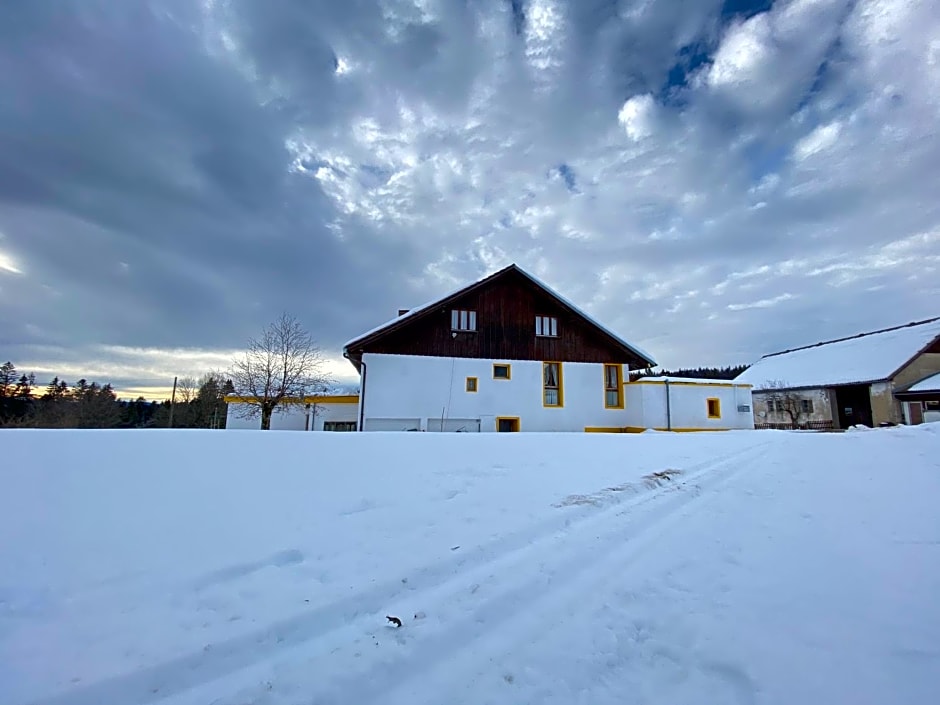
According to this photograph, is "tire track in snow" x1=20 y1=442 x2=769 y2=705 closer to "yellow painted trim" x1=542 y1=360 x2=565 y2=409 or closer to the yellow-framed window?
"yellow painted trim" x1=542 y1=360 x2=565 y2=409

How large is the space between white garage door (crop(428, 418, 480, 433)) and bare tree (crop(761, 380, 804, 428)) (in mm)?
27521

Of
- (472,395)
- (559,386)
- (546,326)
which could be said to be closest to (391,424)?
(472,395)

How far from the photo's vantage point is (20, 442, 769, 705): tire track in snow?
200cm

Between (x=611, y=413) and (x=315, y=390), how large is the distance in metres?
14.5

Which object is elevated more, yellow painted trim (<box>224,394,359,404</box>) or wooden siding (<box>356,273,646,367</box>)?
wooden siding (<box>356,273,646,367</box>)

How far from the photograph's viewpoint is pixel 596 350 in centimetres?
2008

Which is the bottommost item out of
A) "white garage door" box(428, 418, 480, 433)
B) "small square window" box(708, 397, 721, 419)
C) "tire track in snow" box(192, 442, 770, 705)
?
"tire track in snow" box(192, 442, 770, 705)

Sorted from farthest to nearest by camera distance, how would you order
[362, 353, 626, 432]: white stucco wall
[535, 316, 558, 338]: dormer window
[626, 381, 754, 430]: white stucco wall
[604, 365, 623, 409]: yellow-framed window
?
[604, 365, 623, 409]: yellow-framed window
[626, 381, 754, 430]: white stucco wall
[535, 316, 558, 338]: dormer window
[362, 353, 626, 432]: white stucco wall

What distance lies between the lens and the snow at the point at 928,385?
86.1 ft

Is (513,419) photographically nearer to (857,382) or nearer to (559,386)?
(559,386)

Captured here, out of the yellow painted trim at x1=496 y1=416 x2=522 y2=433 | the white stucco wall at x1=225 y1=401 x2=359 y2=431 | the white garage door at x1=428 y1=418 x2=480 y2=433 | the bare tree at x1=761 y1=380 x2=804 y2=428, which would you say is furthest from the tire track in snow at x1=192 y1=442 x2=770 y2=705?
the bare tree at x1=761 y1=380 x2=804 y2=428

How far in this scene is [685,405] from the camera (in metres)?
20.3

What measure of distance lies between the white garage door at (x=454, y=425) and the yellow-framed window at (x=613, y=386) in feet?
20.7

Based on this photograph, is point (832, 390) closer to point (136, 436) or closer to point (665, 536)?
point (665, 536)
